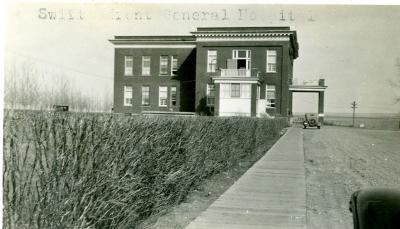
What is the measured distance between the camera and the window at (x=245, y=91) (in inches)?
1421

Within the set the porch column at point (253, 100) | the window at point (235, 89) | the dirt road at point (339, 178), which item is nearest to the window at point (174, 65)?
the window at point (235, 89)

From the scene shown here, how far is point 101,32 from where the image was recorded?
694 centimetres

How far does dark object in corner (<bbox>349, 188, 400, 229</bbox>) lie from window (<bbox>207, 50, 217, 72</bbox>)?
123 ft

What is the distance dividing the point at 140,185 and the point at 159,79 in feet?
131

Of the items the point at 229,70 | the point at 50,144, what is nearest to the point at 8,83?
the point at 50,144

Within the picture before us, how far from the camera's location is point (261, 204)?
6668 mm

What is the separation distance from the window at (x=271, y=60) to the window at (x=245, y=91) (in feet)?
14.2

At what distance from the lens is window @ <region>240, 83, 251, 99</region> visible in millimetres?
36094

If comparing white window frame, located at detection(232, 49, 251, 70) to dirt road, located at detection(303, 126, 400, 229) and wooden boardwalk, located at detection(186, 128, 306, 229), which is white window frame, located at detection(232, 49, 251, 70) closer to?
dirt road, located at detection(303, 126, 400, 229)

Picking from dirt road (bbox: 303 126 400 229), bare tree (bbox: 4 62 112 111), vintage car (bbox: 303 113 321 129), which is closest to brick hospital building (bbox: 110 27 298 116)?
vintage car (bbox: 303 113 321 129)

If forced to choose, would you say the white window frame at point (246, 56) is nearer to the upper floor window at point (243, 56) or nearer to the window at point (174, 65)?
the upper floor window at point (243, 56)

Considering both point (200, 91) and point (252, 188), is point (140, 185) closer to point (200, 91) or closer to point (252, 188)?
point (252, 188)

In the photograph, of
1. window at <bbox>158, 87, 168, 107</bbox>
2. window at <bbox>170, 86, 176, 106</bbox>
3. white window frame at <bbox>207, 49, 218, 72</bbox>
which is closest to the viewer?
white window frame at <bbox>207, 49, 218, 72</bbox>

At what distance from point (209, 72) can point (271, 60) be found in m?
5.96
